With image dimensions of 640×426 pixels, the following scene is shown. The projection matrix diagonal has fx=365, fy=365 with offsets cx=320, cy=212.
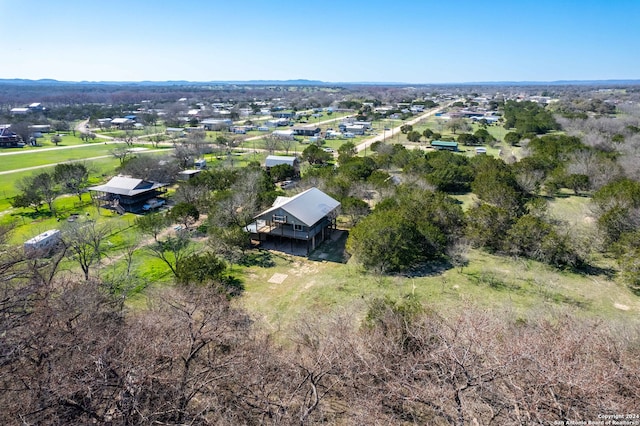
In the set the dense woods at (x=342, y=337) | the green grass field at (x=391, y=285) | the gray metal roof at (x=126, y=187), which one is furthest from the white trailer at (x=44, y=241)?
the gray metal roof at (x=126, y=187)

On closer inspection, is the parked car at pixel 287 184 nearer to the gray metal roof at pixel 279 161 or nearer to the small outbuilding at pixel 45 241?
the gray metal roof at pixel 279 161

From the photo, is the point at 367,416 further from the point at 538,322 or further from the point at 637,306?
the point at 637,306

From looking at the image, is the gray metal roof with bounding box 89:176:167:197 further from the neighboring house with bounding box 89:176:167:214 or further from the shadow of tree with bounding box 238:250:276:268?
the shadow of tree with bounding box 238:250:276:268

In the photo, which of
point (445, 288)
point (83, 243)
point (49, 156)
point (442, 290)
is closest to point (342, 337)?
point (442, 290)

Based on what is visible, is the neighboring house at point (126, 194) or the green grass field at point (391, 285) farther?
the neighboring house at point (126, 194)

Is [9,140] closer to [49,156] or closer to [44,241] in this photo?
[49,156]
